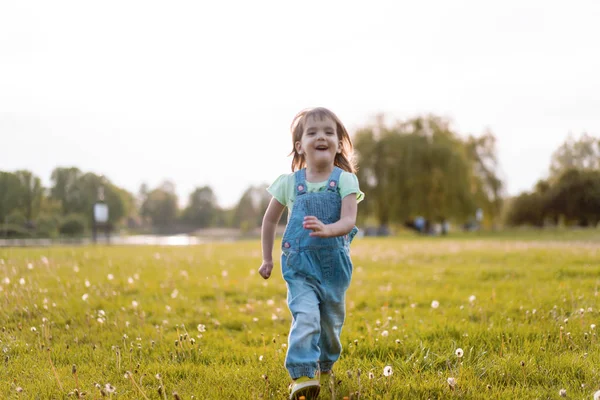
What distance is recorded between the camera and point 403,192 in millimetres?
43219

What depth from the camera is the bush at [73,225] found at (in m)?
21.8

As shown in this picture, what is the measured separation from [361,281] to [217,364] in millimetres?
5753

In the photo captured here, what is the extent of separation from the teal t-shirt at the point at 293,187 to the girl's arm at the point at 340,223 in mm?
61

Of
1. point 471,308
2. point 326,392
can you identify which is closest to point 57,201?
point 471,308

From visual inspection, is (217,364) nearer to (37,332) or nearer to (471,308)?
(37,332)

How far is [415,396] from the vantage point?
3518mm

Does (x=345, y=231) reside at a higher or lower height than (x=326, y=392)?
higher

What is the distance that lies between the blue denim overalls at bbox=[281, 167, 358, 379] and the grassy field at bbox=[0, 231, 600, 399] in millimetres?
442

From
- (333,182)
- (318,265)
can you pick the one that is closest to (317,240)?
(318,265)

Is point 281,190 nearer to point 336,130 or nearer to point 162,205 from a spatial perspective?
point 336,130

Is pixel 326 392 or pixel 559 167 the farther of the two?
pixel 559 167

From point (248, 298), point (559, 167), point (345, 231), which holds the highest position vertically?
point (559, 167)

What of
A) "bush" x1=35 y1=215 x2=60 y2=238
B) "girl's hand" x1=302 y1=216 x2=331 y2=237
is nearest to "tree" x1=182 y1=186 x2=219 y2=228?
"bush" x1=35 y1=215 x2=60 y2=238

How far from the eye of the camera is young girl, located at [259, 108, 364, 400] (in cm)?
356
